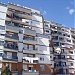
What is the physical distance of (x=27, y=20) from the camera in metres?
53.7

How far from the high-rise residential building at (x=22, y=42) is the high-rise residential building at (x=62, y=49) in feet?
44.4

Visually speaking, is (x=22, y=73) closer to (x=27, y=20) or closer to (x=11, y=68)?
(x=11, y=68)

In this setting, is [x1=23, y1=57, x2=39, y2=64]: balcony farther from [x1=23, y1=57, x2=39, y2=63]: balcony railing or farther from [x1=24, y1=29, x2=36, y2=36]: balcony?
[x1=24, y1=29, x2=36, y2=36]: balcony

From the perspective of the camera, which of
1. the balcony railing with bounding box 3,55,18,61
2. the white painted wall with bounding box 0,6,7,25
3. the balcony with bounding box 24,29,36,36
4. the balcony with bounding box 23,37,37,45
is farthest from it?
the balcony with bounding box 24,29,36,36

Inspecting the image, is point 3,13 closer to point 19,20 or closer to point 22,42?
point 19,20

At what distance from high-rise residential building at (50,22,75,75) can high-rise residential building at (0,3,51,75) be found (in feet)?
44.4

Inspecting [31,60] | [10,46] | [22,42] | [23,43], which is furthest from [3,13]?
[31,60]

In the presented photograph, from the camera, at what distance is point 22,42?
1925 inches

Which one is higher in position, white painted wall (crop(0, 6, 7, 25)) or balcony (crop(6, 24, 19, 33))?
white painted wall (crop(0, 6, 7, 25))

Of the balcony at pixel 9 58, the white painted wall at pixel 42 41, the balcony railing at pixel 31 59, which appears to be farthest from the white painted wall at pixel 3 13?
the white painted wall at pixel 42 41

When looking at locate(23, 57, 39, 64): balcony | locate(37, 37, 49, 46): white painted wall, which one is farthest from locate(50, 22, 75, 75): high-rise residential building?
locate(23, 57, 39, 64): balcony

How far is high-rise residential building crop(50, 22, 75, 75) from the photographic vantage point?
66125mm

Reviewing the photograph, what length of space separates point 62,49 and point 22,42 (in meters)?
25.3

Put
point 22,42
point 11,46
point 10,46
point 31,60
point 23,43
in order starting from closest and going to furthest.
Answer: point 10,46 → point 11,46 → point 31,60 → point 22,42 → point 23,43
